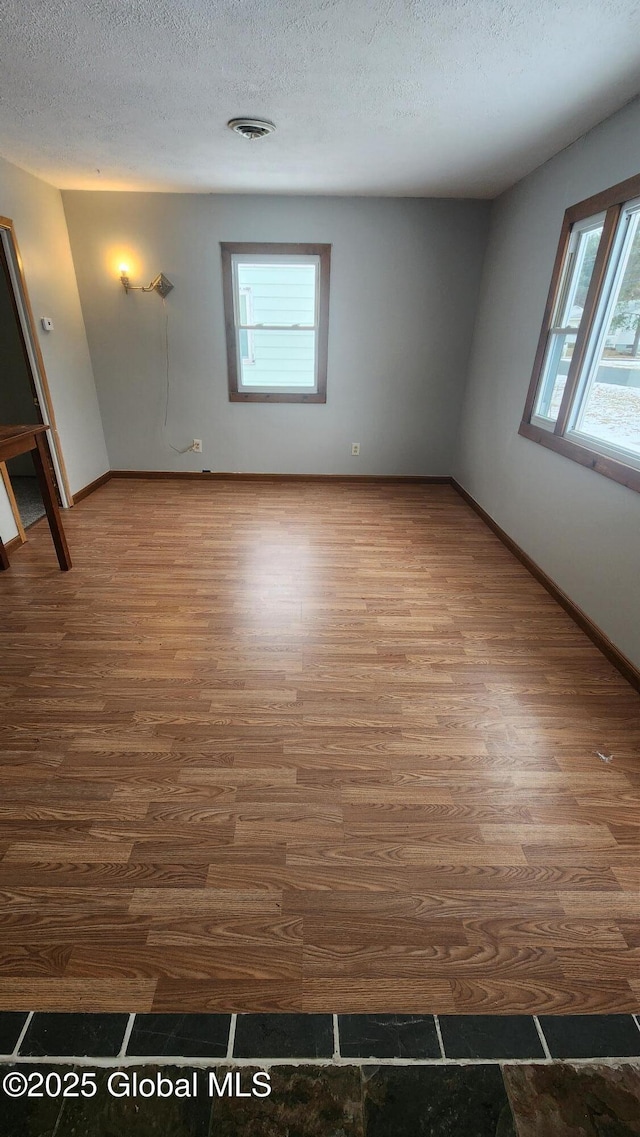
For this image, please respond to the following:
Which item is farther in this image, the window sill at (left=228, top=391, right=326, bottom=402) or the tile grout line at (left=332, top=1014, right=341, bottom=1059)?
the window sill at (left=228, top=391, right=326, bottom=402)

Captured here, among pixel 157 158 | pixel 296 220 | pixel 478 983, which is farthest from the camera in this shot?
pixel 296 220

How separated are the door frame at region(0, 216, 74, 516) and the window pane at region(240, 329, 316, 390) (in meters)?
1.70

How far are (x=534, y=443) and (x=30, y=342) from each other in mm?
3698

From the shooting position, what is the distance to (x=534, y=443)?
3264 millimetres

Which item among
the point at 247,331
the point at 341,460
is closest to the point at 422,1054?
the point at 341,460

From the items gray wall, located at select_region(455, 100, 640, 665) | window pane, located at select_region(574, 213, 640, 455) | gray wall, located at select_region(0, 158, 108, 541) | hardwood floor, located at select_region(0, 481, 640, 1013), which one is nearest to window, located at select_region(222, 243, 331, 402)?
gray wall, located at select_region(0, 158, 108, 541)

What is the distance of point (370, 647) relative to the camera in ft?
7.88

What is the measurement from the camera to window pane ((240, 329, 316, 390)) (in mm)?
4488

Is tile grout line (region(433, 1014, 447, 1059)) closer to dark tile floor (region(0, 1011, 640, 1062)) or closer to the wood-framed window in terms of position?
dark tile floor (region(0, 1011, 640, 1062))

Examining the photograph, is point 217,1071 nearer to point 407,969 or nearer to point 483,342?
point 407,969

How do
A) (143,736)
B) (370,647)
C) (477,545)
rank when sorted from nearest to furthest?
(143,736)
(370,647)
(477,545)

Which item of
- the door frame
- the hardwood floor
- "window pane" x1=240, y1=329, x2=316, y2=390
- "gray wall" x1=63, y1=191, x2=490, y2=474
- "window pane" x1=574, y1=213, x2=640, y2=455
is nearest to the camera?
the hardwood floor

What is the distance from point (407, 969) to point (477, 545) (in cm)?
289

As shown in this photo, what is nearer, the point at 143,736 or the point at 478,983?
the point at 478,983
